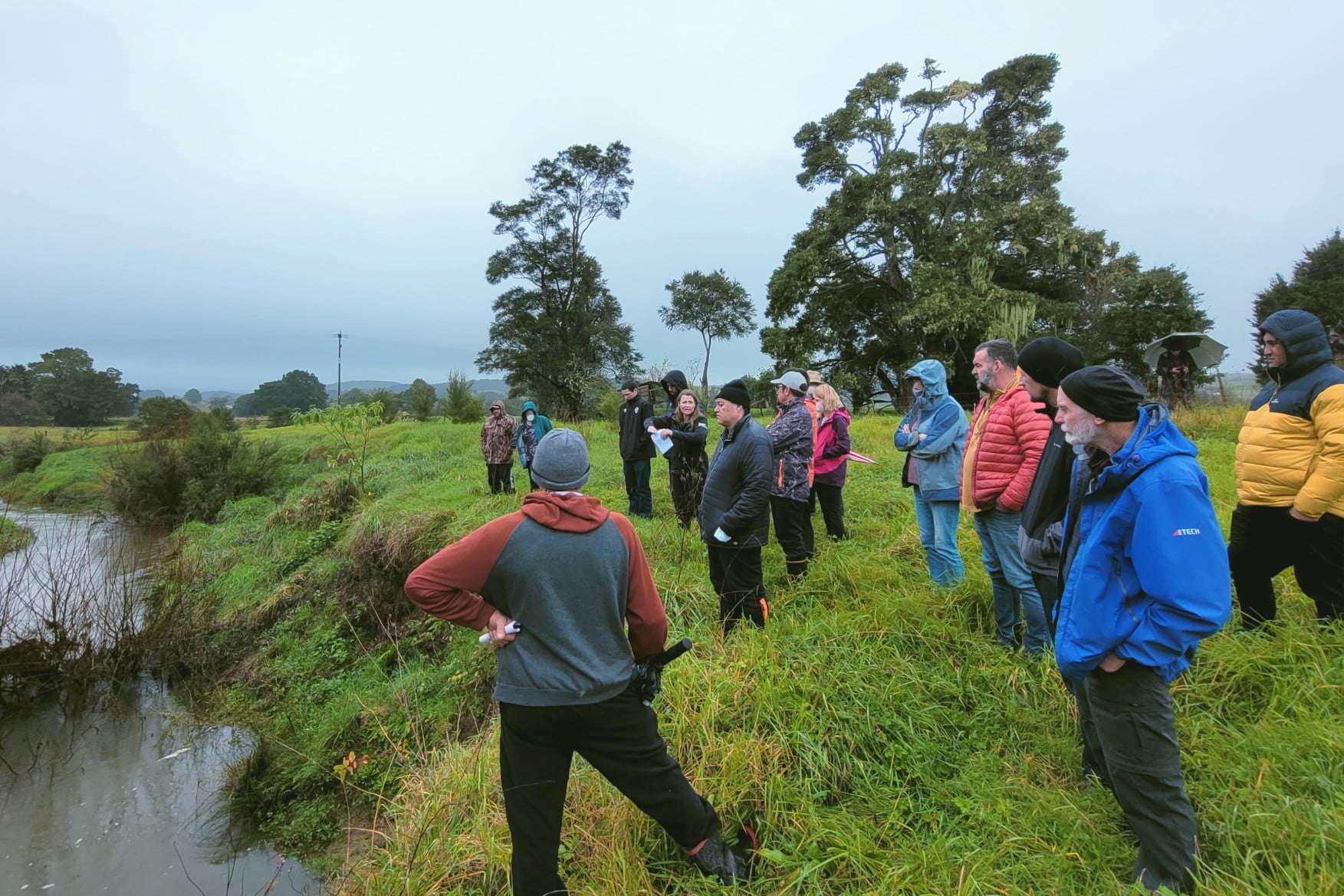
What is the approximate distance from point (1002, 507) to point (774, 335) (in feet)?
65.6

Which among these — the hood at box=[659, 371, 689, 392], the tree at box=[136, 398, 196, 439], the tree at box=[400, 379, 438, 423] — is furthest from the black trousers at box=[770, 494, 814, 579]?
the tree at box=[400, 379, 438, 423]

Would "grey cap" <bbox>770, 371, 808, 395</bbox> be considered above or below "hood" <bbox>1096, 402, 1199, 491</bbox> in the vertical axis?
above

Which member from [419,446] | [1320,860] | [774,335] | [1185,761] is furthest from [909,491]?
[774,335]

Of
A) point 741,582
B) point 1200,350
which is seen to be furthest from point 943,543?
point 1200,350

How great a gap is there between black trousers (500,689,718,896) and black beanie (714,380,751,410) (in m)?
2.07

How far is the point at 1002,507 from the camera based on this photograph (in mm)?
3143

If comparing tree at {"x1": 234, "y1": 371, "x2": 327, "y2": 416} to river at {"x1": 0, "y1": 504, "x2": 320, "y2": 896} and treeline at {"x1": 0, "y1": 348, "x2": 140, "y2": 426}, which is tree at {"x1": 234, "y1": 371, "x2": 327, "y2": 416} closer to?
treeline at {"x1": 0, "y1": 348, "x2": 140, "y2": 426}

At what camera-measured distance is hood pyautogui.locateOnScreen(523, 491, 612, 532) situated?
1.98m

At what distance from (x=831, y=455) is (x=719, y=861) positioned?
11.8 ft

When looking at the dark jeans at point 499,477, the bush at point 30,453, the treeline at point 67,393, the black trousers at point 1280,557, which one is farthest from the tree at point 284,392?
the black trousers at point 1280,557

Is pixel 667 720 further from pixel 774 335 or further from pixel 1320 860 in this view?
pixel 774 335

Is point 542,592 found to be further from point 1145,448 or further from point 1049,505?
point 1049,505

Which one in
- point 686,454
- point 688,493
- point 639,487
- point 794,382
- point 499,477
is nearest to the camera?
point 794,382

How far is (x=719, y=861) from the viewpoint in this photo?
2.24m
